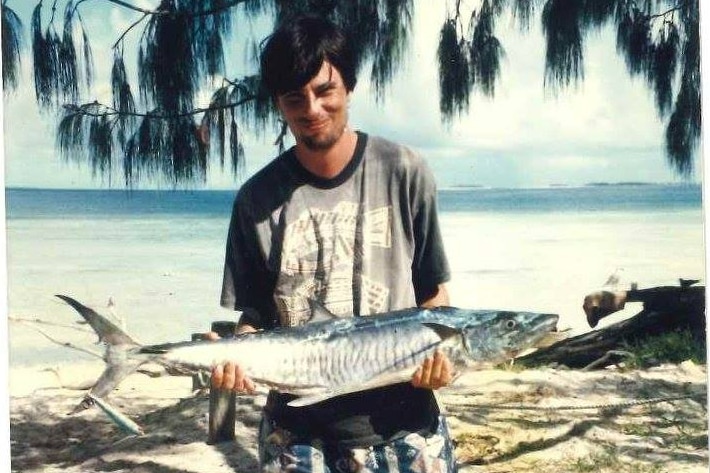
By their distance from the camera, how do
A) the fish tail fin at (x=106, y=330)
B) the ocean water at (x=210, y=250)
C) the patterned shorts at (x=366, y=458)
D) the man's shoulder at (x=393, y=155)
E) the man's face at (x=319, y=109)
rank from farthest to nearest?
the ocean water at (x=210, y=250) < the fish tail fin at (x=106, y=330) < the man's shoulder at (x=393, y=155) < the man's face at (x=319, y=109) < the patterned shorts at (x=366, y=458)

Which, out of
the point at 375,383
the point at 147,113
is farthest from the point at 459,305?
the point at 147,113

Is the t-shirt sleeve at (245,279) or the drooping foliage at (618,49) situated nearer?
the t-shirt sleeve at (245,279)

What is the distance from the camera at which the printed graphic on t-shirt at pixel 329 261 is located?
2.32m

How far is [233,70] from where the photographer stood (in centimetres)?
271

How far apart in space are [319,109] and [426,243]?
49 cm

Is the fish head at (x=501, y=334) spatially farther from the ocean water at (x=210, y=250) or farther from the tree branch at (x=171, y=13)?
the tree branch at (x=171, y=13)

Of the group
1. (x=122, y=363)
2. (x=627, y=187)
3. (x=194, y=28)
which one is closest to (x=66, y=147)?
(x=194, y=28)

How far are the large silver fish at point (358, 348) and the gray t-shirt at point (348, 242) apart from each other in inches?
1.6

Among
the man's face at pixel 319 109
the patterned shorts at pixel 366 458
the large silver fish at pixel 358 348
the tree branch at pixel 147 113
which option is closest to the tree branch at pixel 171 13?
the tree branch at pixel 147 113

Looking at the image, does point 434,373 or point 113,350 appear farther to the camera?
point 113,350

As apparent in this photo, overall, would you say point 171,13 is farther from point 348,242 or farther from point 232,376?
point 232,376

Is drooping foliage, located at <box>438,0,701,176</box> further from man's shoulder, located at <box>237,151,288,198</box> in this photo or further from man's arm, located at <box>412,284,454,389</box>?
man's arm, located at <box>412,284,454,389</box>

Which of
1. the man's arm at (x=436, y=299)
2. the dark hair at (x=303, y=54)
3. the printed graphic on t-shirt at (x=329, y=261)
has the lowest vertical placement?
the man's arm at (x=436, y=299)

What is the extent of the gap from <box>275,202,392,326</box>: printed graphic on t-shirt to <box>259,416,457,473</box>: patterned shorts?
376 mm
